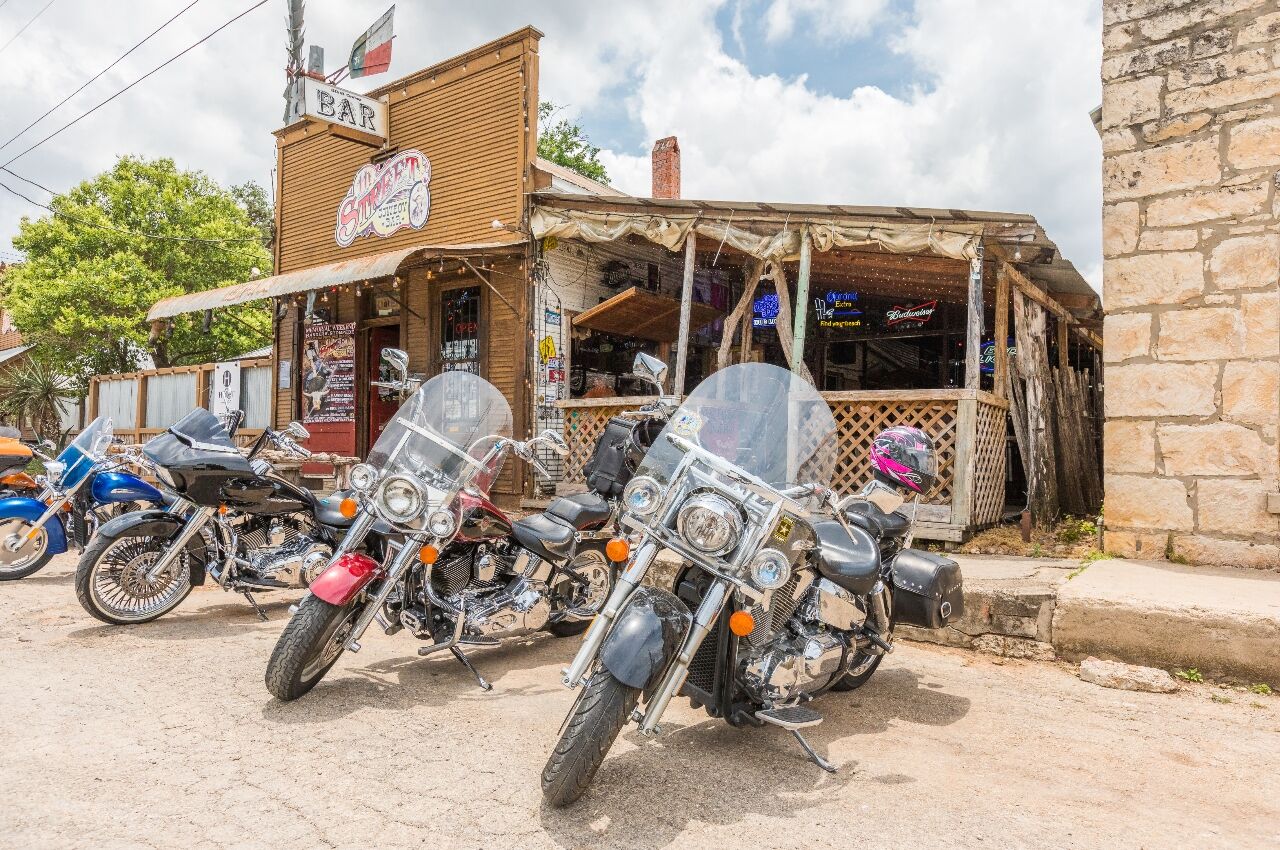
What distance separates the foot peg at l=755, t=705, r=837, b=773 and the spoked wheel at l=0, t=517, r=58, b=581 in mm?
6184

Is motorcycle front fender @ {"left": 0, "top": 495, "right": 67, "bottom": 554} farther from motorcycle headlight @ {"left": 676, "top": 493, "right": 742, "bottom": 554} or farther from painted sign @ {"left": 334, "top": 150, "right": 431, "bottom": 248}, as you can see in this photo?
painted sign @ {"left": 334, "top": 150, "right": 431, "bottom": 248}

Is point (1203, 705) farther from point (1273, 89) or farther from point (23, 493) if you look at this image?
point (23, 493)

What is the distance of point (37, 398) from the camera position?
18750 millimetres

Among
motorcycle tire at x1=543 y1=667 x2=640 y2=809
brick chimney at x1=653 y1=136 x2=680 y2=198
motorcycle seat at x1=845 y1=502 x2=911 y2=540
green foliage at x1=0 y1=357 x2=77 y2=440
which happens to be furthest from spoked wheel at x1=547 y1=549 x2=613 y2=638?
green foliage at x1=0 y1=357 x2=77 y2=440

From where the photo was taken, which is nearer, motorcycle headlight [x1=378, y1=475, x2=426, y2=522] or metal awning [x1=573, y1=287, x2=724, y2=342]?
motorcycle headlight [x1=378, y1=475, x2=426, y2=522]

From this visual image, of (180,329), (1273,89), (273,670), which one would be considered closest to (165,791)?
(273,670)

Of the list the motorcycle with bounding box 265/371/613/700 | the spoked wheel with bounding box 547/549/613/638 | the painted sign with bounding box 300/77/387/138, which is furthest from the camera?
the painted sign with bounding box 300/77/387/138

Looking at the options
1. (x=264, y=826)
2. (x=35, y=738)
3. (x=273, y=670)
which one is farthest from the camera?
(x=273, y=670)

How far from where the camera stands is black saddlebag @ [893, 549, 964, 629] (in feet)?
12.0

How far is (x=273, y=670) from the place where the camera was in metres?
3.53

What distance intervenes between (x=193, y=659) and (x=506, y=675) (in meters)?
1.70

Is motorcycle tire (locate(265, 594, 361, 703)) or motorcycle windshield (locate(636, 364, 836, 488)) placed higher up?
motorcycle windshield (locate(636, 364, 836, 488))

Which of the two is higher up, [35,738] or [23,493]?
[23,493]

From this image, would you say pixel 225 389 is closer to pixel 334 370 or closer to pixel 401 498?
pixel 334 370
